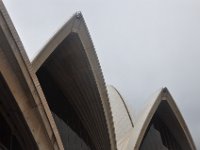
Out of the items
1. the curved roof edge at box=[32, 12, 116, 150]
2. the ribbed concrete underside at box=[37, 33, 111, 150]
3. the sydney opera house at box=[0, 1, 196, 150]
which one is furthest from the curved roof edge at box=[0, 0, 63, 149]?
the ribbed concrete underside at box=[37, 33, 111, 150]

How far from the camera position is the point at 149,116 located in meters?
19.9

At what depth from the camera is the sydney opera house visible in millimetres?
10961

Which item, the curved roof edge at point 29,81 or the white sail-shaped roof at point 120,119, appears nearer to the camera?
the curved roof edge at point 29,81

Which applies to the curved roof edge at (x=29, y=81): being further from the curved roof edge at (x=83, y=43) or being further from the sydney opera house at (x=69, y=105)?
the curved roof edge at (x=83, y=43)

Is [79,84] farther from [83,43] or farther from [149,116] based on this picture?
[149,116]

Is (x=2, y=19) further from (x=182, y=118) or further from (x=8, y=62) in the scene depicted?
(x=182, y=118)

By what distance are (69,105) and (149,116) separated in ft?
14.7

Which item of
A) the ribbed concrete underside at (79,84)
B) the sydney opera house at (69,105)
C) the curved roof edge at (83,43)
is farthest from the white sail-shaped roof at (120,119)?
the curved roof edge at (83,43)

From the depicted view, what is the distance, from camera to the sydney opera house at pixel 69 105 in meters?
11.0

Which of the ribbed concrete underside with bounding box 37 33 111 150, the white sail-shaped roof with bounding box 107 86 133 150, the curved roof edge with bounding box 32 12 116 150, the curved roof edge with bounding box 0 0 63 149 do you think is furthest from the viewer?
the white sail-shaped roof with bounding box 107 86 133 150

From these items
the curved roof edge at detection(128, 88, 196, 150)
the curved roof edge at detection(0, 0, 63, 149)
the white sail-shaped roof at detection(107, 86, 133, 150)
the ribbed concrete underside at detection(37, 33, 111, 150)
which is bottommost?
the white sail-shaped roof at detection(107, 86, 133, 150)

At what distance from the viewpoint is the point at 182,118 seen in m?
22.1

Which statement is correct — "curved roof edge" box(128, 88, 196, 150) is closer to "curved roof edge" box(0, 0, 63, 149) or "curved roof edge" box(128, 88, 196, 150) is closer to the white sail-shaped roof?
the white sail-shaped roof

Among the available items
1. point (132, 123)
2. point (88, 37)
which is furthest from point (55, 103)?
point (132, 123)
